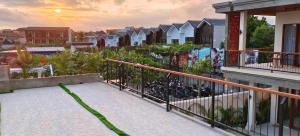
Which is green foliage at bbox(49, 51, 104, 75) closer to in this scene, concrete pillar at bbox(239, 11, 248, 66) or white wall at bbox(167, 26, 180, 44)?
concrete pillar at bbox(239, 11, 248, 66)

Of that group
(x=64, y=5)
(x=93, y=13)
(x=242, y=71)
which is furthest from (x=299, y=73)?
(x=93, y=13)

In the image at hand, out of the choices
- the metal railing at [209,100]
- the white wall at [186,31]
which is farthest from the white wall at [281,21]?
the white wall at [186,31]

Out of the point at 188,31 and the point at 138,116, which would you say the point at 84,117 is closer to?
the point at 138,116

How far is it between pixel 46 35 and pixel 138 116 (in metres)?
55.7

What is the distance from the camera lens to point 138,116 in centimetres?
555

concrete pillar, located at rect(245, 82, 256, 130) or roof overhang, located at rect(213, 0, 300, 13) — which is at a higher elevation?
roof overhang, located at rect(213, 0, 300, 13)

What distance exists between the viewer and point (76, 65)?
1025 cm

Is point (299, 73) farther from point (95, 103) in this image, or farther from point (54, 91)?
point (54, 91)

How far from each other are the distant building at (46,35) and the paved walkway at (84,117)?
48.5m

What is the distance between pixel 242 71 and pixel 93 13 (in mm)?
9484

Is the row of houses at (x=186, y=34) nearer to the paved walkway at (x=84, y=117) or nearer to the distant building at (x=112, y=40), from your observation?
the distant building at (x=112, y=40)

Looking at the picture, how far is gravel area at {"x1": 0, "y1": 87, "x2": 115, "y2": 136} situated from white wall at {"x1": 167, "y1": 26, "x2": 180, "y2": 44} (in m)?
30.4

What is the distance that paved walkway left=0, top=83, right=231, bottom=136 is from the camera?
15.5ft

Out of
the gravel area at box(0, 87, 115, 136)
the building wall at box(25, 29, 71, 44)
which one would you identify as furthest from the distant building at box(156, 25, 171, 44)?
the gravel area at box(0, 87, 115, 136)
